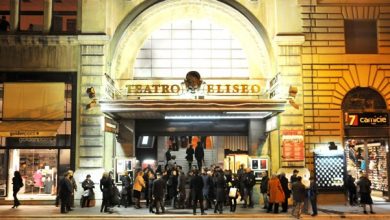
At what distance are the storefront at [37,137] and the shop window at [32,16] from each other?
262 centimetres

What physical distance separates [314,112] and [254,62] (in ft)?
15.8

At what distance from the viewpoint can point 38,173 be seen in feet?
82.0

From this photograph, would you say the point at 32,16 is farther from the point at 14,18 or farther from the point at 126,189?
the point at 126,189

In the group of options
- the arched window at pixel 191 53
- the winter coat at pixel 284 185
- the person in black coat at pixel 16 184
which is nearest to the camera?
the winter coat at pixel 284 185

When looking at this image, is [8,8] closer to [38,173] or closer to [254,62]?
[38,173]

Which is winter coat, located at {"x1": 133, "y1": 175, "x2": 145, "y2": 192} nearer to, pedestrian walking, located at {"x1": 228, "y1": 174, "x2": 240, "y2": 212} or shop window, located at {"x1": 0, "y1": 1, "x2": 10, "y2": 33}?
pedestrian walking, located at {"x1": 228, "y1": 174, "x2": 240, "y2": 212}

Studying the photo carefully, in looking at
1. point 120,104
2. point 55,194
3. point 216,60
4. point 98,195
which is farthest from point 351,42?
point 55,194

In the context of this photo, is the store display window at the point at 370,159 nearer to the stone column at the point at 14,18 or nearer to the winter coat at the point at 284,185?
the winter coat at the point at 284,185

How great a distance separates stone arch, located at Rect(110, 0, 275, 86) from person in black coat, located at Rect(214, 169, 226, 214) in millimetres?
7369

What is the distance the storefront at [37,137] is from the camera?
2488cm

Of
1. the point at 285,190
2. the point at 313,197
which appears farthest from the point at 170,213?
the point at 313,197

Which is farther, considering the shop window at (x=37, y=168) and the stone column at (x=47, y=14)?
the stone column at (x=47, y=14)

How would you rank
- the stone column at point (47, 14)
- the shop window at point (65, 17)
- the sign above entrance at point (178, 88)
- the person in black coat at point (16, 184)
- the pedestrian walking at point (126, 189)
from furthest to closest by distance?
1. the sign above entrance at point (178, 88)
2. the shop window at point (65, 17)
3. the stone column at point (47, 14)
4. the pedestrian walking at point (126, 189)
5. the person in black coat at point (16, 184)

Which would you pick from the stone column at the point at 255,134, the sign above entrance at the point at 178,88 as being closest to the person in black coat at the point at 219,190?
the stone column at the point at 255,134
